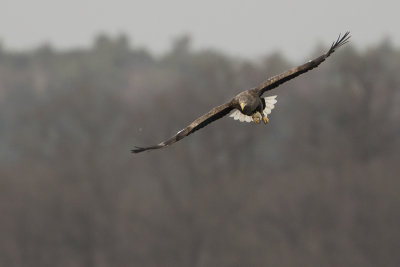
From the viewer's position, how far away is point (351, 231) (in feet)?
189

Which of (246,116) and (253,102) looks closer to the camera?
(253,102)

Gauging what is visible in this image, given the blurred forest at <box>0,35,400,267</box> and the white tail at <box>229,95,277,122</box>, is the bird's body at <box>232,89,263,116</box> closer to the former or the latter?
the white tail at <box>229,95,277,122</box>

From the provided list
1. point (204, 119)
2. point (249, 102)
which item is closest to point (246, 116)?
point (204, 119)

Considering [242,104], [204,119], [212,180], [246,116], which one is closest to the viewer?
[242,104]

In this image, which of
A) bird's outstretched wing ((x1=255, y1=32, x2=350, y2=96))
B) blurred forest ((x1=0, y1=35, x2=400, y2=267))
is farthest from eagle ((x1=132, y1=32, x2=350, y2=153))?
blurred forest ((x1=0, y1=35, x2=400, y2=267))

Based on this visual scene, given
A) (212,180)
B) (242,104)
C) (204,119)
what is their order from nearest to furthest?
1. (242,104)
2. (204,119)
3. (212,180)

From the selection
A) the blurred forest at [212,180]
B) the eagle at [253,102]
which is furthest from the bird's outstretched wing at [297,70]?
the blurred forest at [212,180]

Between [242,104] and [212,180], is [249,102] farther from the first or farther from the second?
[212,180]

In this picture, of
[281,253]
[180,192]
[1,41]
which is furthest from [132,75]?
[281,253]

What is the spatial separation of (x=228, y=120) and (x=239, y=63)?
379 inches

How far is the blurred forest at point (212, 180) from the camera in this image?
58.7m

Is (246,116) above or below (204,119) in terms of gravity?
above

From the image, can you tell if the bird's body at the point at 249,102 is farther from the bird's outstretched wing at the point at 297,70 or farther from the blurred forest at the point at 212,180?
the blurred forest at the point at 212,180

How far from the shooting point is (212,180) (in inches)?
2601
